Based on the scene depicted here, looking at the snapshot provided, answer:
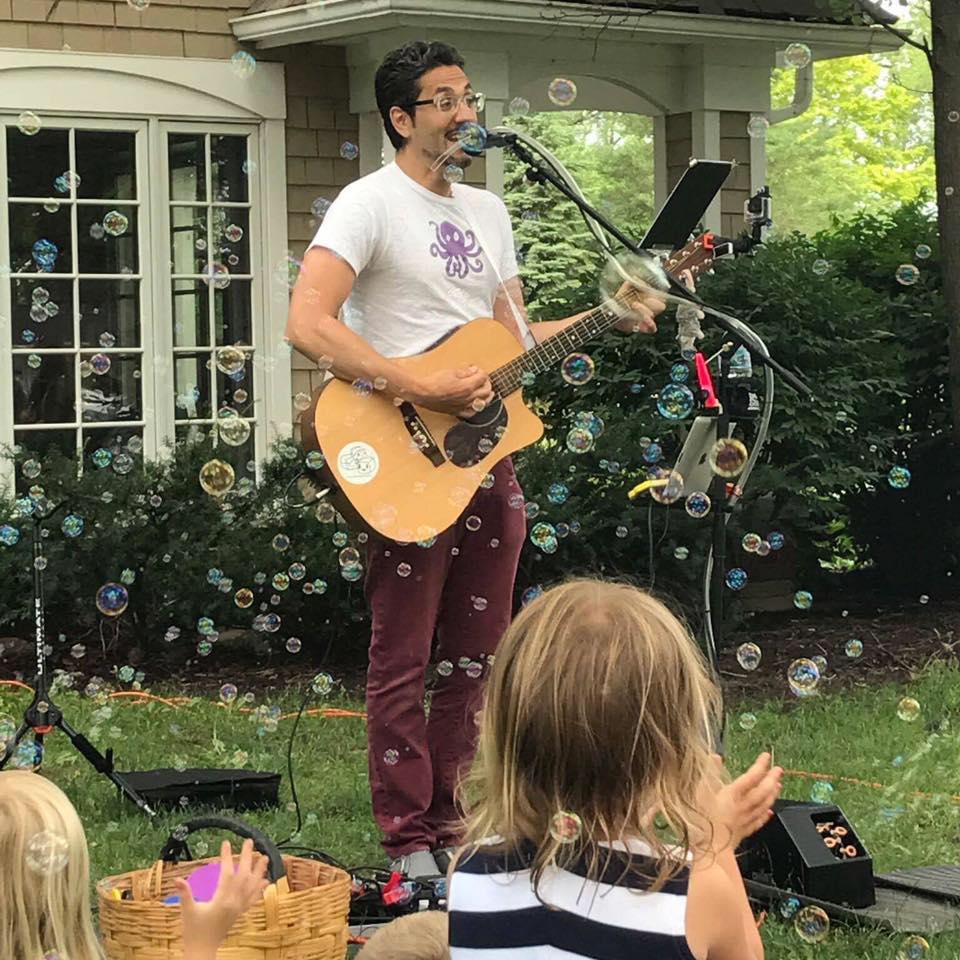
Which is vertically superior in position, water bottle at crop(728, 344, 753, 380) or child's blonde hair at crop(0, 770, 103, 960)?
water bottle at crop(728, 344, 753, 380)

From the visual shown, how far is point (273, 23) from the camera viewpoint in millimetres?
8250

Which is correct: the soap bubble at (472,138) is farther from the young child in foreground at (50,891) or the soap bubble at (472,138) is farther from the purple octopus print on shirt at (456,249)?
the young child in foreground at (50,891)

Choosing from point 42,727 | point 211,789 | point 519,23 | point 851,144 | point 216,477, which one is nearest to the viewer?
point 42,727

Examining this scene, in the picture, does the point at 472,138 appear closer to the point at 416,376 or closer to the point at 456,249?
the point at 456,249

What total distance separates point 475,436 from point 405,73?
36.1 inches

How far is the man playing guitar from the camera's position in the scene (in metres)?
4.23

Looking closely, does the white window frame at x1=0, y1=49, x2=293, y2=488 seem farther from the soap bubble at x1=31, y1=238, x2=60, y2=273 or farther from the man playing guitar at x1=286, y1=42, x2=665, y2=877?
the man playing guitar at x1=286, y1=42, x2=665, y2=877

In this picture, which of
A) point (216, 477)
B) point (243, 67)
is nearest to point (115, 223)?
point (243, 67)

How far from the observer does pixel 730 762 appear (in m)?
5.53

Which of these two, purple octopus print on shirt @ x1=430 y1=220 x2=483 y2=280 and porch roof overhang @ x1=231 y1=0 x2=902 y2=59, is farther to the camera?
porch roof overhang @ x1=231 y1=0 x2=902 y2=59

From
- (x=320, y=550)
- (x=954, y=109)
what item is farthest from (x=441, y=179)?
(x=954, y=109)

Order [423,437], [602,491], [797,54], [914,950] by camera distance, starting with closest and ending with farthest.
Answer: [914,950], [423,437], [797,54], [602,491]

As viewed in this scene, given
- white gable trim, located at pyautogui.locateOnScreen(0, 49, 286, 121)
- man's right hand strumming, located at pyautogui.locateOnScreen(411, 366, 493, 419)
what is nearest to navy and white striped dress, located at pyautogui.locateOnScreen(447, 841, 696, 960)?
man's right hand strumming, located at pyautogui.locateOnScreen(411, 366, 493, 419)

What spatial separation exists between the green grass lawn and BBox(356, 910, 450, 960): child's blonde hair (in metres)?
1.32
